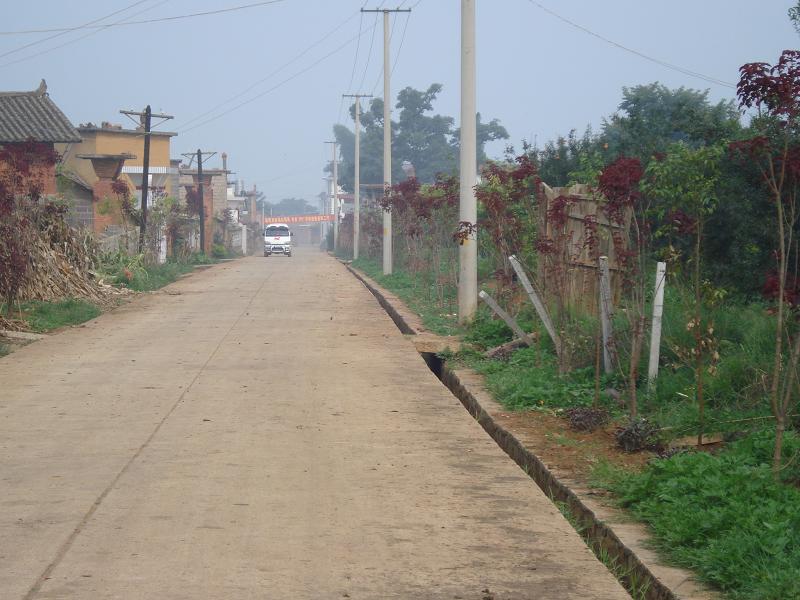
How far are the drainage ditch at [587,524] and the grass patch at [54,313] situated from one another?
9.61 meters

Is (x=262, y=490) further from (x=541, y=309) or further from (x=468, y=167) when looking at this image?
(x=468, y=167)

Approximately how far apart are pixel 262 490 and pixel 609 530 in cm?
228

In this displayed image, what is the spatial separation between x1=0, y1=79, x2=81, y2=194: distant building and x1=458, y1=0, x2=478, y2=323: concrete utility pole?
2246 cm

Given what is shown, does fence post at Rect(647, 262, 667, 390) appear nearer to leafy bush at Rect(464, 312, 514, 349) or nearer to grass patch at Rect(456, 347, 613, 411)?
grass patch at Rect(456, 347, 613, 411)

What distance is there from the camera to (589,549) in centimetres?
598

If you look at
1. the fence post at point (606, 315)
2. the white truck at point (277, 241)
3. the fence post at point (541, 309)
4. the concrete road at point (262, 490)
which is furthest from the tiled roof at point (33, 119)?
the white truck at point (277, 241)

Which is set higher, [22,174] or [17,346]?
[22,174]

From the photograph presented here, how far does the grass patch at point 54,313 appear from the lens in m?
18.1

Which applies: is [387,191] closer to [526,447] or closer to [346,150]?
[526,447]

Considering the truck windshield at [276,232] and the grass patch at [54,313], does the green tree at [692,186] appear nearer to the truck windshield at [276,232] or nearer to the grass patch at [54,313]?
the grass patch at [54,313]

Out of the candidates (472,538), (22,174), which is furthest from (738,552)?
(22,174)

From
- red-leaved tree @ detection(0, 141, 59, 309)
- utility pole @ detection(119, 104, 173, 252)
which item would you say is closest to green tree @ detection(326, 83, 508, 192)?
utility pole @ detection(119, 104, 173, 252)

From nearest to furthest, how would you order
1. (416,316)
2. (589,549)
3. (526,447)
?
(589,549) < (526,447) < (416,316)

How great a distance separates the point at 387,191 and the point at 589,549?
95.3ft
